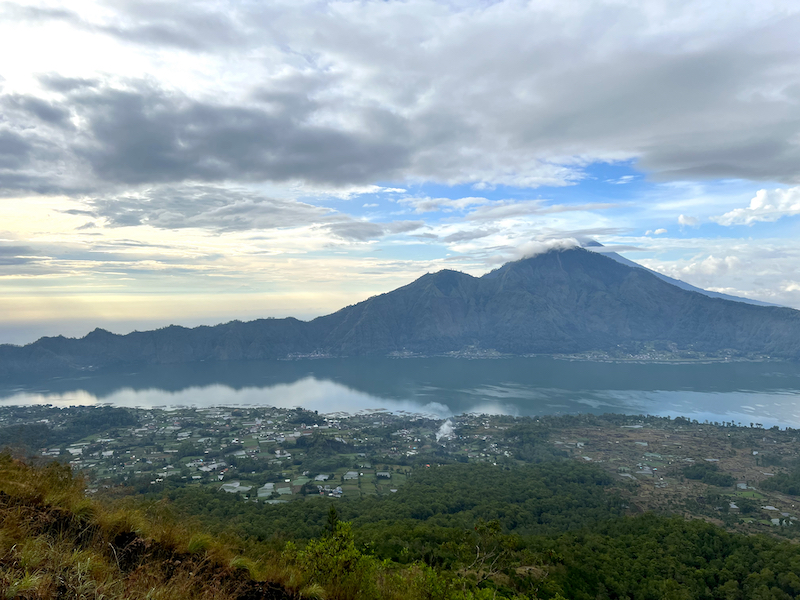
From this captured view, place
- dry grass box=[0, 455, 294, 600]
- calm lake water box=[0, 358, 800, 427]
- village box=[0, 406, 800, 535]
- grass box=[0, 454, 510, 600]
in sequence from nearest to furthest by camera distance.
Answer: grass box=[0, 454, 510, 600] < dry grass box=[0, 455, 294, 600] < village box=[0, 406, 800, 535] < calm lake water box=[0, 358, 800, 427]

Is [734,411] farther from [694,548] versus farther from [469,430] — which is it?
[694,548]

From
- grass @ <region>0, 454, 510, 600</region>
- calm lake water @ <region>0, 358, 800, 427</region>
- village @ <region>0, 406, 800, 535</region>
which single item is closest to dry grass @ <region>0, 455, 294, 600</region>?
grass @ <region>0, 454, 510, 600</region>

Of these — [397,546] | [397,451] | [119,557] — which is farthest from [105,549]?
[397,451]

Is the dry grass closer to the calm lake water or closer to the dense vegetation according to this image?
the dense vegetation

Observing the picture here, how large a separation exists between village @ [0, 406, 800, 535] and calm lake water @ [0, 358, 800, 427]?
1492 centimetres

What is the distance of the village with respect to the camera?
4338cm

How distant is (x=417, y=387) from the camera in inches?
5034

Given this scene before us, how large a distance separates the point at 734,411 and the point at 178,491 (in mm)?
111163

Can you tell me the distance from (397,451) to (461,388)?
2526 inches

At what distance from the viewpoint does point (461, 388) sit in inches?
4934

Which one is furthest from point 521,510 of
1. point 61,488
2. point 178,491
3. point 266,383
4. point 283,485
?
point 266,383

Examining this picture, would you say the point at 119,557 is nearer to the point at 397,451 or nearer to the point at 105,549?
the point at 105,549

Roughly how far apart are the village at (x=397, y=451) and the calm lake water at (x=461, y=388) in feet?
49.0

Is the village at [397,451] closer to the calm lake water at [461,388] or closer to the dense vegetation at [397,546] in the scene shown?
the dense vegetation at [397,546]
